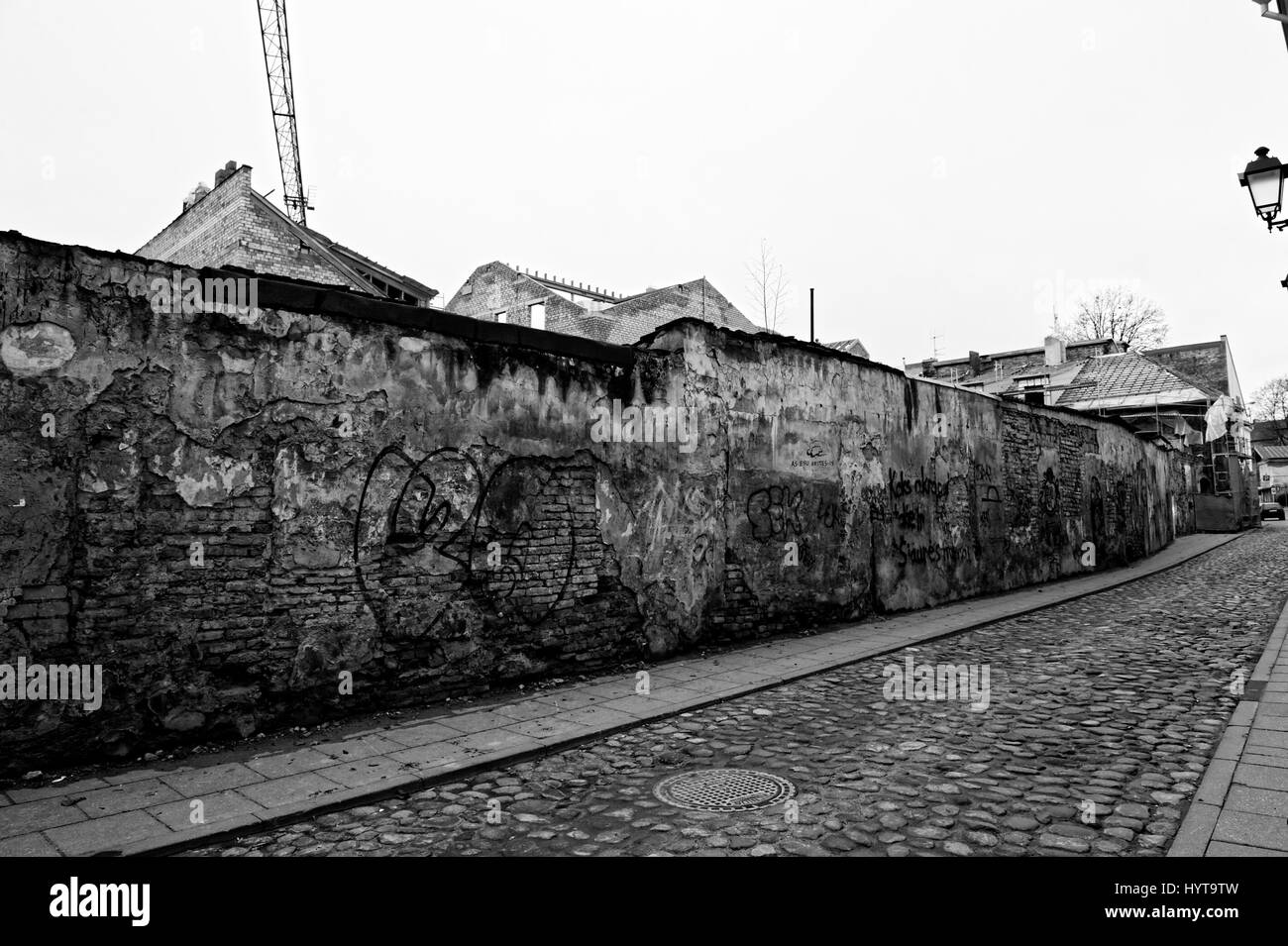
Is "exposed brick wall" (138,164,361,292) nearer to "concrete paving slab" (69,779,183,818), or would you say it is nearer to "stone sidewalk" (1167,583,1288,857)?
"concrete paving slab" (69,779,183,818)

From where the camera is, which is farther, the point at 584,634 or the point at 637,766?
the point at 584,634

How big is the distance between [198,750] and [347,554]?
5.11 ft

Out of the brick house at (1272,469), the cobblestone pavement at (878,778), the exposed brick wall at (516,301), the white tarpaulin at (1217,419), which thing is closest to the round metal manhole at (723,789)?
the cobblestone pavement at (878,778)

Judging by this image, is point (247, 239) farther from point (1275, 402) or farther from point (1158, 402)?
point (1275, 402)

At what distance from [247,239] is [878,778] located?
18.5m

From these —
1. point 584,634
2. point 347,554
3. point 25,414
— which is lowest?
point 584,634

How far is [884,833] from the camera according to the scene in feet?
11.5

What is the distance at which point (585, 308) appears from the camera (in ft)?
116

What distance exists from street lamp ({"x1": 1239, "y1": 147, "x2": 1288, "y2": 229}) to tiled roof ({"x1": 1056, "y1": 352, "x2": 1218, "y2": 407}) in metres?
25.4

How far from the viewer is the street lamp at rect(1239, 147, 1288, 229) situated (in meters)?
7.95

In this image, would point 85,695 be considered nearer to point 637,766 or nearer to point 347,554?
point 347,554

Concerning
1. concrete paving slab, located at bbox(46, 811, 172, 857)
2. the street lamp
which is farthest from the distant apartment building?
concrete paving slab, located at bbox(46, 811, 172, 857)

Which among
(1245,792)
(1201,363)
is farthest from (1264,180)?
(1201,363)
